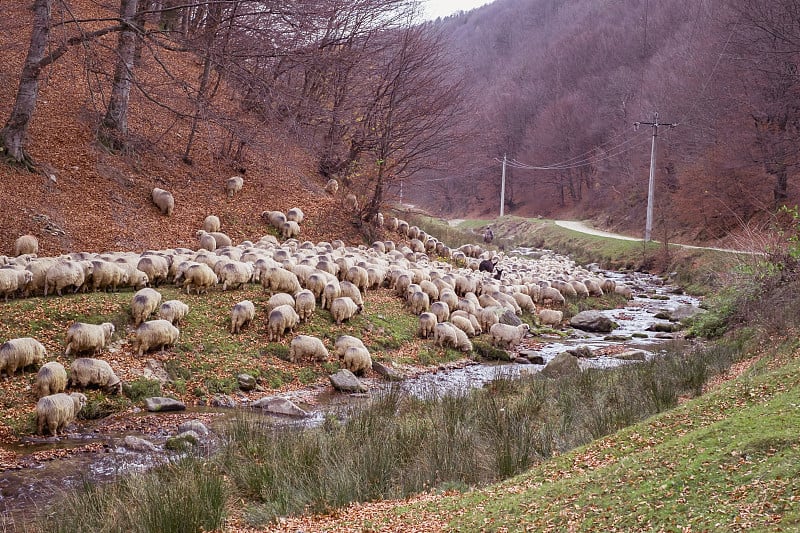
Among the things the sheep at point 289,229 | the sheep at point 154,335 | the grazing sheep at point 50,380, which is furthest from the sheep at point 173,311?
the sheep at point 289,229

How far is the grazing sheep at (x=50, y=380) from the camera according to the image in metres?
9.36

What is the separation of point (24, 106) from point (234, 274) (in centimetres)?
709

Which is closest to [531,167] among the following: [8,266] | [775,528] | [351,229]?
[351,229]

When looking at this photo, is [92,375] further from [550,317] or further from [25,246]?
[550,317]

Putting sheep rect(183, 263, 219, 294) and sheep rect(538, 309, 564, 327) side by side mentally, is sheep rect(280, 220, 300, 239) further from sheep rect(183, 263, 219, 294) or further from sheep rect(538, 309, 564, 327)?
sheep rect(538, 309, 564, 327)

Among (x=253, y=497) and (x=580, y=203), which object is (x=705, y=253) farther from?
(x=580, y=203)

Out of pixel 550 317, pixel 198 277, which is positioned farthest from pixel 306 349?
pixel 550 317

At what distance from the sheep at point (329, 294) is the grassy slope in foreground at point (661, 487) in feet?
29.3

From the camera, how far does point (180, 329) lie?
40.0 ft

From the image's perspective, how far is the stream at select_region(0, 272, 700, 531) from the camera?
734cm

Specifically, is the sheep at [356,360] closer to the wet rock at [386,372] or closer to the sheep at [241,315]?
the wet rock at [386,372]

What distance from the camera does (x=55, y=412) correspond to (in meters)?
8.93

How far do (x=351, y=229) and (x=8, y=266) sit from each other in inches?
505

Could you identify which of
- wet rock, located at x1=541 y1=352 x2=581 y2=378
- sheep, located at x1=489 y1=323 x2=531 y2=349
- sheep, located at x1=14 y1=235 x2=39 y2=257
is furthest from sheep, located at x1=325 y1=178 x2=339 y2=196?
wet rock, located at x1=541 y1=352 x2=581 y2=378
